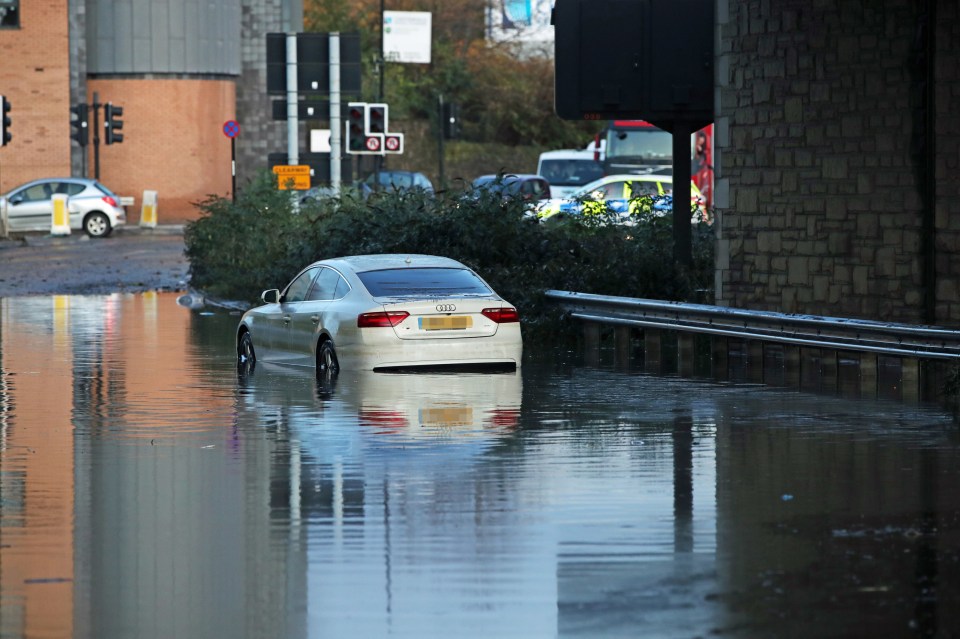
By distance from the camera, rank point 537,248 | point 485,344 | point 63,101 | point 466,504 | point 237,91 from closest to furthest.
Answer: point 466,504 → point 485,344 → point 537,248 → point 63,101 → point 237,91

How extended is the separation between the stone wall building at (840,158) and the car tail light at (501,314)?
351cm

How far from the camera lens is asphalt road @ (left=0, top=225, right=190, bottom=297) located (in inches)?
1377

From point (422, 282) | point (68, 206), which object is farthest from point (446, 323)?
point (68, 206)

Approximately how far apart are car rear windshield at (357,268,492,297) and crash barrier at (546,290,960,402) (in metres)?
1.99

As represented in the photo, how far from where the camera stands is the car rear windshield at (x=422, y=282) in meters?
18.0

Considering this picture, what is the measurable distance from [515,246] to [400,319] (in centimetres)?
654

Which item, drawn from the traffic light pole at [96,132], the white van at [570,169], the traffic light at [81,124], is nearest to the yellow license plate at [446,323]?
the white van at [570,169]

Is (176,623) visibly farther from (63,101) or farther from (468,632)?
(63,101)

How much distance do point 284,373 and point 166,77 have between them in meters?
48.3

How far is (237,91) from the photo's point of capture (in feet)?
233

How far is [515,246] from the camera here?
2403 cm

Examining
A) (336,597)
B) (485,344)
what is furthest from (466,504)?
(485,344)

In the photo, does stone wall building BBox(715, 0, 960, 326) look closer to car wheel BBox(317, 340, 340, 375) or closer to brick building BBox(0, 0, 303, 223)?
car wheel BBox(317, 340, 340, 375)

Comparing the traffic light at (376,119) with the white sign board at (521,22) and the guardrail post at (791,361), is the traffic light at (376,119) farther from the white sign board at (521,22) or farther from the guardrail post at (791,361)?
the white sign board at (521,22)
